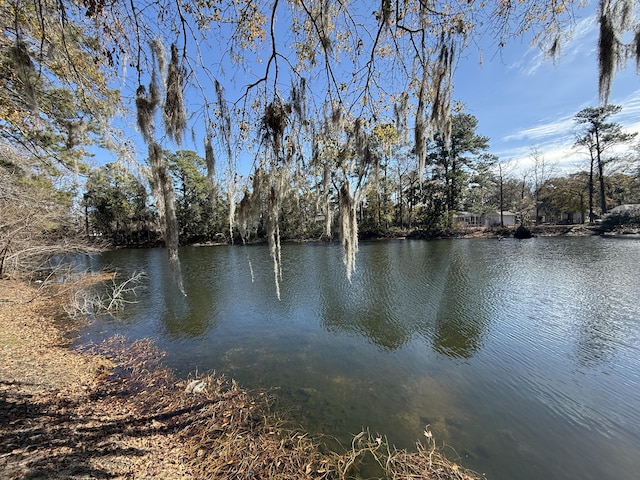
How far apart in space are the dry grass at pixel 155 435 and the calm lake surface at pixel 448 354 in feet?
1.32

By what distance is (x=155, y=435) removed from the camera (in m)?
3.53

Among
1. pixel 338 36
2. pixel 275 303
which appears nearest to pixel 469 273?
pixel 275 303

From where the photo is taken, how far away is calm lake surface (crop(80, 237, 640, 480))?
3.84m

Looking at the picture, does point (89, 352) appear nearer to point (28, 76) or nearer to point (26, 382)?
point (26, 382)

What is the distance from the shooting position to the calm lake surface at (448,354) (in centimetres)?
384

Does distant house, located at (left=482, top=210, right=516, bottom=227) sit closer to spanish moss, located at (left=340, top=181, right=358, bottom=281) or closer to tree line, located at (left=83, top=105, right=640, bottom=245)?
tree line, located at (left=83, top=105, right=640, bottom=245)

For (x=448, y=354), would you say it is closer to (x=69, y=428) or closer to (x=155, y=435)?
(x=155, y=435)

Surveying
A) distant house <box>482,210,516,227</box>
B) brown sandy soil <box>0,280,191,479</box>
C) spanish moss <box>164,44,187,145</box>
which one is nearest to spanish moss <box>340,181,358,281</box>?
spanish moss <box>164,44,187,145</box>

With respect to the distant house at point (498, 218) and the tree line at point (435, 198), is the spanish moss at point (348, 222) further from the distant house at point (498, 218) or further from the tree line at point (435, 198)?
the distant house at point (498, 218)

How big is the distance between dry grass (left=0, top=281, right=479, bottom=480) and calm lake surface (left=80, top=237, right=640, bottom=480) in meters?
0.40

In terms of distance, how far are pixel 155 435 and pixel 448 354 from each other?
18.4 ft

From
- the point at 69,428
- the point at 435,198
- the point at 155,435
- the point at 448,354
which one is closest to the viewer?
the point at 69,428

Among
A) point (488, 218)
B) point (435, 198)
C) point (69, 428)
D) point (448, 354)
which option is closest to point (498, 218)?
point (488, 218)

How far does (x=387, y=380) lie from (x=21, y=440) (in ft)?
16.1
